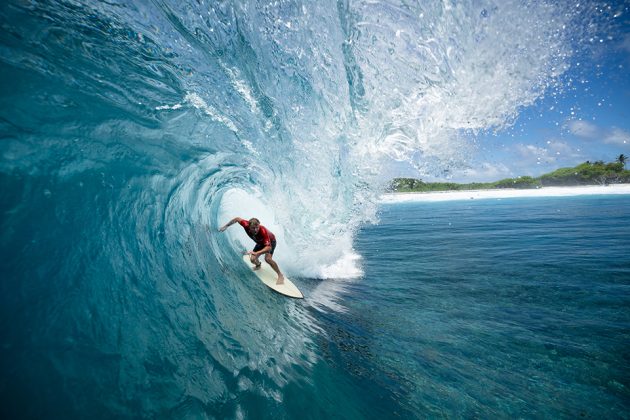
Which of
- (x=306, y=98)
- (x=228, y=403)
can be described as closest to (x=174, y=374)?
(x=228, y=403)

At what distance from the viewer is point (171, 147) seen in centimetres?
649

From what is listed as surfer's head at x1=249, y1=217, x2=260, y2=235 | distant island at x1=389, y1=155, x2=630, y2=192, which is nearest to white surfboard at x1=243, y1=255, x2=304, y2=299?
surfer's head at x1=249, y1=217, x2=260, y2=235

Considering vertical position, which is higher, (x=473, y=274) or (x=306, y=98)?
(x=306, y=98)

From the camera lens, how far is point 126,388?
232 cm

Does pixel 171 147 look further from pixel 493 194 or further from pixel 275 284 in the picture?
pixel 493 194

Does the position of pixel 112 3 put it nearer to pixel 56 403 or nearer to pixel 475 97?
pixel 56 403

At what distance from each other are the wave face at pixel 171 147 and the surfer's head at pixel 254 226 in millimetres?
1176

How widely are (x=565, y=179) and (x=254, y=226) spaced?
96440mm

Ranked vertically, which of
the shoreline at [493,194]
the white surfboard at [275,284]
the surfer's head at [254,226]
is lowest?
the white surfboard at [275,284]

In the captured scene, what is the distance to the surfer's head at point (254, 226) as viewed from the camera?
21.3 ft

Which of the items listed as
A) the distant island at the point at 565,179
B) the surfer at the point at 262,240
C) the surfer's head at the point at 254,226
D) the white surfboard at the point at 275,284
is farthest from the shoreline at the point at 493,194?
the surfer's head at the point at 254,226

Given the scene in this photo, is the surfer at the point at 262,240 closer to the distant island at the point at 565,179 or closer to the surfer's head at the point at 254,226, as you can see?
the surfer's head at the point at 254,226

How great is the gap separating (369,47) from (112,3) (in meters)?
3.91

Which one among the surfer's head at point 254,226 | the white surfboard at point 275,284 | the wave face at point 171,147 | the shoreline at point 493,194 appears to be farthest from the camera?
the shoreline at point 493,194
